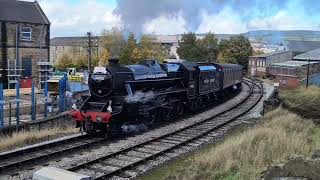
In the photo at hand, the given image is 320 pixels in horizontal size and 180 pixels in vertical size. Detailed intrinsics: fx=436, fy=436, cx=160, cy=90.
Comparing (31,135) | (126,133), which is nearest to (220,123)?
(126,133)

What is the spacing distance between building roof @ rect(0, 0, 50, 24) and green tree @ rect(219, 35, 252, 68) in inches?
1485

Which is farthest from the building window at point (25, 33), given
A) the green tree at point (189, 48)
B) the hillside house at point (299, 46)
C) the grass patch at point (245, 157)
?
the hillside house at point (299, 46)

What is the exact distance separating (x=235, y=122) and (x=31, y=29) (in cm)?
2675

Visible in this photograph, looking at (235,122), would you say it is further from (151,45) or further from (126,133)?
(151,45)

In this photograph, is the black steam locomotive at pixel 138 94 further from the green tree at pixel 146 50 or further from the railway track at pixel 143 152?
the green tree at pixel 146 50

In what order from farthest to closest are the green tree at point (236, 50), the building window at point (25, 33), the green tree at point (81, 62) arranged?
the green tree at point (81, 62), the green tree at point (236, 50), the building window at point (25, 33)

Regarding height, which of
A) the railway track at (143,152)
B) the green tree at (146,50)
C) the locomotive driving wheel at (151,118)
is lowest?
the railway track at (143,152)

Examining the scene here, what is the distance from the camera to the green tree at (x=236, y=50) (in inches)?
2960

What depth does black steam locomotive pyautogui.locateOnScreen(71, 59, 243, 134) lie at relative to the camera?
17.7 m

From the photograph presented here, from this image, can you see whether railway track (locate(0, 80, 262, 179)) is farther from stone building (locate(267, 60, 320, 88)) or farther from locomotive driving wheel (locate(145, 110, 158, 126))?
stone building (locate(267, 60, 320, 88))

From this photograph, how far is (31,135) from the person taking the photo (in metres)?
17.5

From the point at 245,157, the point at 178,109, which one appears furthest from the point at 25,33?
the point at 245,157

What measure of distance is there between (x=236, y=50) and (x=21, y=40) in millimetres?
44159

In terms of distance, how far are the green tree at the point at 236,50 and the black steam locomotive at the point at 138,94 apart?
163ft
